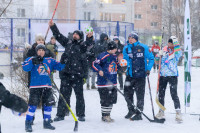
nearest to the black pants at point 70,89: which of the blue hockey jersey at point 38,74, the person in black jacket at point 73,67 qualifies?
the person in black jacket at point 73,67

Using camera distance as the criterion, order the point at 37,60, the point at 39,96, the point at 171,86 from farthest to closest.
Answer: the point at 171,86 → the point at 39,96 → the point at 37,60

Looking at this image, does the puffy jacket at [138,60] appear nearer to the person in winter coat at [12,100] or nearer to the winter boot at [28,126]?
the winter boot at [28,126]

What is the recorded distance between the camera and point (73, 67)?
691 centimetres

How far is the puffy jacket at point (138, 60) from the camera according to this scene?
7.26 metres

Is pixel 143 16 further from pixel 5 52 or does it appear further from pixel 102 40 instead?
pixel 102 40

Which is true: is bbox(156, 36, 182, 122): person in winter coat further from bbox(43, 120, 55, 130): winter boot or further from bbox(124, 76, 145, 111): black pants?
bbox(43, 120, 55, 130): winter boot

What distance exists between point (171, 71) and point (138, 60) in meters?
0.71

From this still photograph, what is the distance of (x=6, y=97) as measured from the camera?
3080mm

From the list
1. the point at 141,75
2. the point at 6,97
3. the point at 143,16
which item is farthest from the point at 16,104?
the point at 143,16

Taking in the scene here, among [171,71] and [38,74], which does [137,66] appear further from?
[38,74]

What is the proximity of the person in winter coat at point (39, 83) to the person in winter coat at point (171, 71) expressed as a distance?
2401mm

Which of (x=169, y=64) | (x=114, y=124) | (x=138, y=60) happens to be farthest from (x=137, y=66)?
(x=114, y=124)

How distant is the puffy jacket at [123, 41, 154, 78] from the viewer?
7.26 m

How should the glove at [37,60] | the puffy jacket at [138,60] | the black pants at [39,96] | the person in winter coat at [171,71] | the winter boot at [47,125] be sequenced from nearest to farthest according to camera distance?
the glove at [37,60] < the black pants at [39,96] < the winter boot at [47,125] < the person in winter coat at [171,71] < the puffy jacket at [138,60]
